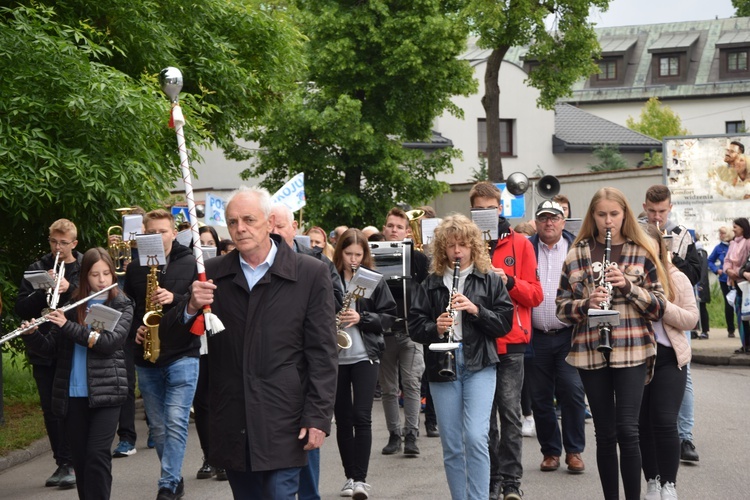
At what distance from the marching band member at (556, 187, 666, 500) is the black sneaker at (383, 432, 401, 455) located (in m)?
3.38

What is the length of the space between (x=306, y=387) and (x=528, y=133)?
1881 inches

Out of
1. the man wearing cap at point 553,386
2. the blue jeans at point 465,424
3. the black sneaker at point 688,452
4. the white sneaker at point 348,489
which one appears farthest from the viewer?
the black sneaker at point 688,452

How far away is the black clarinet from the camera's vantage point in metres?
6.71

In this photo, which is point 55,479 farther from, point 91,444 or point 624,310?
point 624,310

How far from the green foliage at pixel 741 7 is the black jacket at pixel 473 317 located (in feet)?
235

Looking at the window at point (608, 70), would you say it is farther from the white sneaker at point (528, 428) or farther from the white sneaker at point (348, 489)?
the white sneaker at point (348, 489)

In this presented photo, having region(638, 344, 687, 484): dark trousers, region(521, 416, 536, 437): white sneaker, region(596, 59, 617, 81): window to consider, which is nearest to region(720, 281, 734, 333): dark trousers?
region(521, 416, 536, 437): white sneaker

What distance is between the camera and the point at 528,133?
5216 centimetres

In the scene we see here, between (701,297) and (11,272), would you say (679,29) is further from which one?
(11,272)

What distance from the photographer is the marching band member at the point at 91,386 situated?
7.04 m

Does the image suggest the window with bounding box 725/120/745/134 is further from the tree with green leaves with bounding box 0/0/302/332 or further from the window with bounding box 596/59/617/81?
the tree with green leaves with bounding box 0/0/302/332

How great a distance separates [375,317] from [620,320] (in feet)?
7.02

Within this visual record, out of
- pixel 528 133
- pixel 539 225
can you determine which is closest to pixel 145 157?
pixel 539 225

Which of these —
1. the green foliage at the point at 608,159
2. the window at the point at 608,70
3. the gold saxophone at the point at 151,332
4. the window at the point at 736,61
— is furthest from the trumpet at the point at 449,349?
the window at the point at 608,70
